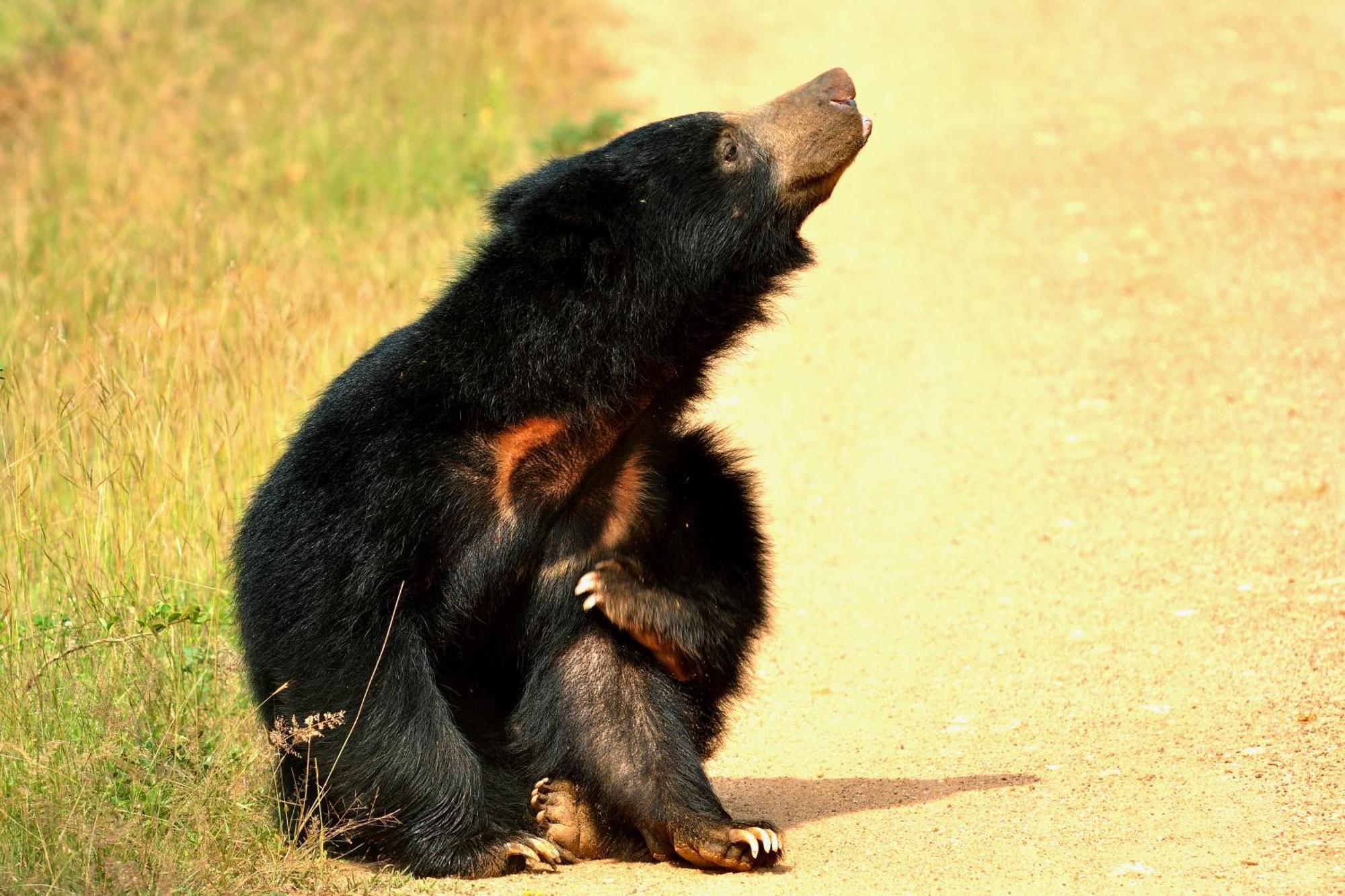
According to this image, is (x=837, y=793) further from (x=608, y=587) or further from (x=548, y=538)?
(x=548, y=538)

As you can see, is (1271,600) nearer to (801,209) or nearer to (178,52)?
(801,209)

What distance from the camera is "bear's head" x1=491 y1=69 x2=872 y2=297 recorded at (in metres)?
3.94

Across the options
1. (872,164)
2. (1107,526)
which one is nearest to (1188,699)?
(1107,526)

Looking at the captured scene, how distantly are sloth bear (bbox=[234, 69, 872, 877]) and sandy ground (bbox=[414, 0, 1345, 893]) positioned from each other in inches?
9.8

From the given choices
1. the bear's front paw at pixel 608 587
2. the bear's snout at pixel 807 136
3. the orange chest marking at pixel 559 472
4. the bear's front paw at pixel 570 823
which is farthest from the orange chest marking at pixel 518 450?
the bear's snout at pixel 807 136

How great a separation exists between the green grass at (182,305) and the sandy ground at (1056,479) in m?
0.79

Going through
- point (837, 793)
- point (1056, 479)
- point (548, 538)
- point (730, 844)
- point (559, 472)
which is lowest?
point (1056, 479)

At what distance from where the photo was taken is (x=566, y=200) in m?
3.96

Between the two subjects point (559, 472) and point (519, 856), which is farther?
point (559, 472)

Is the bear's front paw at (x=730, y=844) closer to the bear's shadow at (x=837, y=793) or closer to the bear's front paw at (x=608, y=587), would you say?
the bear's shadow at (x=837, y=793)

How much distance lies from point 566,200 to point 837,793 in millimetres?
1676

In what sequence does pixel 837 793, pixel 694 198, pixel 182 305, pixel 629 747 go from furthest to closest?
1. pixel 182 305
2. pixel 837 793
3. pixel 694 198
4. pixel 629 747

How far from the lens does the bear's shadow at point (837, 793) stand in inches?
165

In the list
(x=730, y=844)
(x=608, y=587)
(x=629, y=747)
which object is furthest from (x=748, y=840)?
(x=608, y=587)
